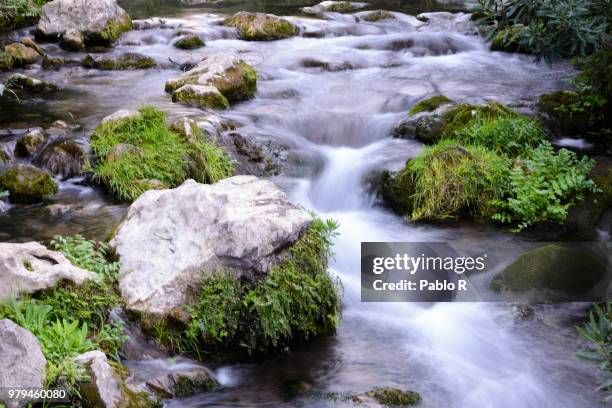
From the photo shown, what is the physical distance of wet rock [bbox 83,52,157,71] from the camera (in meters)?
13.6

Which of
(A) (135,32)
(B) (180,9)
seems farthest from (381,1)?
(A) (135,32)

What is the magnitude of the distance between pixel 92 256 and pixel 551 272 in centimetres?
453

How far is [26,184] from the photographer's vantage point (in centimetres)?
743

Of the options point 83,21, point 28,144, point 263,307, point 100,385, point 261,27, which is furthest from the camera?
point 261,27

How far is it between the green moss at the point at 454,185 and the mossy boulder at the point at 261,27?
33.0 ft

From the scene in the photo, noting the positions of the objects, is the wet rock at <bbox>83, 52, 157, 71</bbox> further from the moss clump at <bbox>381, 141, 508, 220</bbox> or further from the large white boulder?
the large white boulder

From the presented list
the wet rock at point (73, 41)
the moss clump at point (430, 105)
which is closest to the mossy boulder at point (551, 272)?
the moss clump at point (430, 105)

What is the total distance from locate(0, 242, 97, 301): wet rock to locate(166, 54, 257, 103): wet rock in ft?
21.0

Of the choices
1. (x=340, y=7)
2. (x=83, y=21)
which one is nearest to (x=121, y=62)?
(x=83, y=21)

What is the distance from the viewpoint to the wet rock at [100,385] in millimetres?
3734

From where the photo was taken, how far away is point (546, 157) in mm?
7680

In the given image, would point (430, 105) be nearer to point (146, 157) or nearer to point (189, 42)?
point (146, 157)

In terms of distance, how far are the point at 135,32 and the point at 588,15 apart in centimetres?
1333

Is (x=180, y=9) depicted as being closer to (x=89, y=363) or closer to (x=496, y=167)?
(x=496, y=167)
